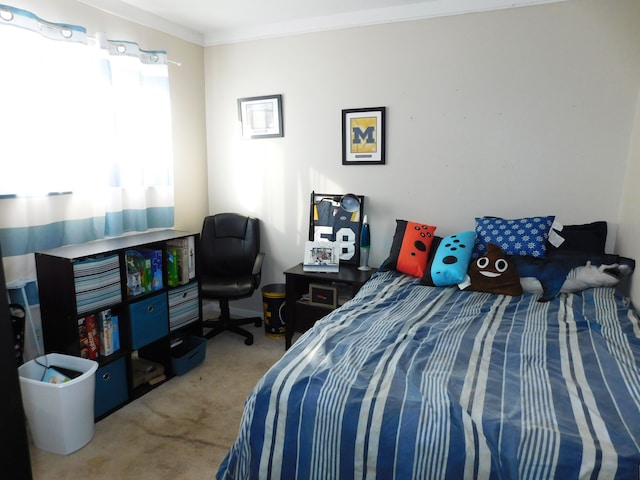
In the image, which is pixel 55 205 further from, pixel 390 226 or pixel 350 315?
pixel 390 226

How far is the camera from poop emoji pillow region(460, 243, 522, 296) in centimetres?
238

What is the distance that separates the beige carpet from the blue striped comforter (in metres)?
0.71

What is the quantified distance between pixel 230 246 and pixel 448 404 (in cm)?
269

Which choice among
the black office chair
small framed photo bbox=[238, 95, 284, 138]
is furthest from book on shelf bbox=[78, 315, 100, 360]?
small framed photo bbox=[238, 95, 284, 138]

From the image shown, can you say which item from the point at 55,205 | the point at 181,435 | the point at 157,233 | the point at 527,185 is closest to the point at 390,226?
the point at 527,185

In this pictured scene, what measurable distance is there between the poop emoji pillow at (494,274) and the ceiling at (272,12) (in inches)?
65.0

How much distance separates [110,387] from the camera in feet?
7.92

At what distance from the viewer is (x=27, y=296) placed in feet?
7.93

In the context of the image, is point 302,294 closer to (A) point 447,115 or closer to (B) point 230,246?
(B) point 230,246

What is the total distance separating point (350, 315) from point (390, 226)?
1.41 metres

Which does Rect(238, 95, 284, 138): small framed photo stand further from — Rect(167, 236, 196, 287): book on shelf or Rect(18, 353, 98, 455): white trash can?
Rect(18, 353, 98, 455): white trash can

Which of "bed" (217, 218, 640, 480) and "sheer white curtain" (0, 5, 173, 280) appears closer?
"bed" (217, 218, 640, 480)

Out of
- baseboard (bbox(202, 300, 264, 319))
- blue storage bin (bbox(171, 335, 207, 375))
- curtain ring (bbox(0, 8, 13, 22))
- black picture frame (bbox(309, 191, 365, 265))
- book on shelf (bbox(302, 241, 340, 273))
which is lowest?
baseboard (bbox(202, 300, 264, 319))

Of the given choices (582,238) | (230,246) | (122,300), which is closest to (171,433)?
(122,300)
